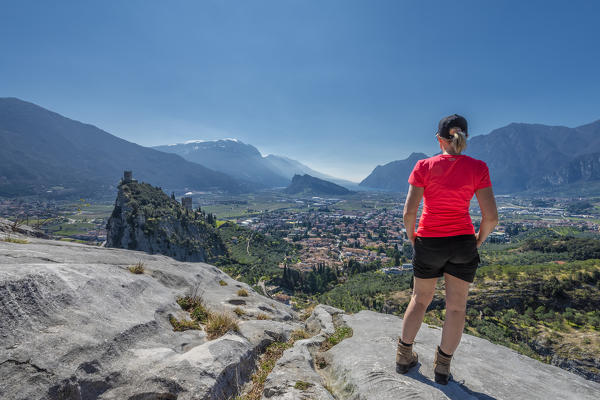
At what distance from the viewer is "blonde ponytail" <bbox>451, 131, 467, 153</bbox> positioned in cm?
360

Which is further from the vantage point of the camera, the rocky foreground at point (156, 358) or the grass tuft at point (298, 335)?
the grass tuft at point (298, 335)

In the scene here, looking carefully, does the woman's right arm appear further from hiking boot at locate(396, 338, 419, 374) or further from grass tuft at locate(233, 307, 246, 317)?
grass tuft at locate(233, 307, 246, 317)

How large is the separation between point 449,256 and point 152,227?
68.6m

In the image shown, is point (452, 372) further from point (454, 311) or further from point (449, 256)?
point (449, 256)

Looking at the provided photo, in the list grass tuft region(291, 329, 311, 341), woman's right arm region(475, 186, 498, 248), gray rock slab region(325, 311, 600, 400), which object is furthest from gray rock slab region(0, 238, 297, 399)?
woman's right arm region(475, 186, 498, 248)

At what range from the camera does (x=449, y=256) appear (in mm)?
3545

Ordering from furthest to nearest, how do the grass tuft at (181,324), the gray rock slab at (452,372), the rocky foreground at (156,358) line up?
the grass tuft at (181,324) < the gray rock slab at (452,372) < the rocky foreground at (156,358)

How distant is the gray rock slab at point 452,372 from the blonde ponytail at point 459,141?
3.53 meters

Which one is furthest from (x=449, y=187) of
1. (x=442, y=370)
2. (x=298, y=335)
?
(x=298, y=335)

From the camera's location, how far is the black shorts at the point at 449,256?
11.6ft

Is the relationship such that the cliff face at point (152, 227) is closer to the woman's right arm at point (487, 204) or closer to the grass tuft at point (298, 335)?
the grass tuft at point (298, 335)

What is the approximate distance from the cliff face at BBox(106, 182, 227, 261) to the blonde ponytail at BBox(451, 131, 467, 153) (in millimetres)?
65215

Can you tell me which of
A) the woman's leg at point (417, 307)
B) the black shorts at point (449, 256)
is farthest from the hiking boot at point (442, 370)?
the black shorts at point (449, 256)

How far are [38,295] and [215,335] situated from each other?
3340 millimetres
